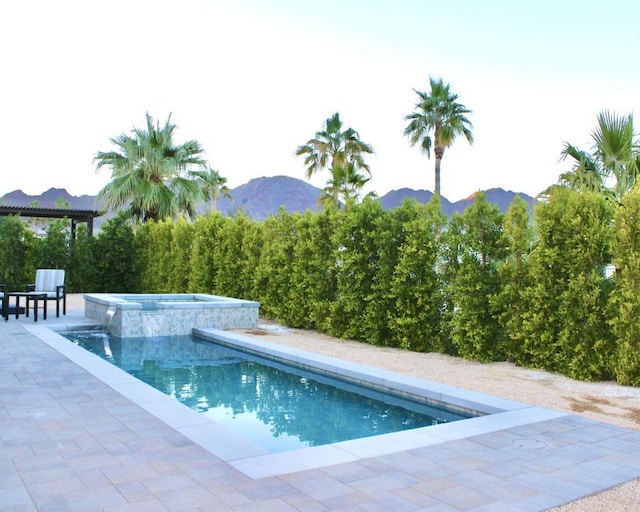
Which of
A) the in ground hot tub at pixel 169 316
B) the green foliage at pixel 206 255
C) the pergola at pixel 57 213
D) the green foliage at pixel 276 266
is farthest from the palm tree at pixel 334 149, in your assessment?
the in ground hot tub at pixel 169 316

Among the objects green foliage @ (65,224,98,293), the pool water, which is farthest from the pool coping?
green foliage @ (65,224,98,293)

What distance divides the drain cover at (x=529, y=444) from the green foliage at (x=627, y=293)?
313 cm

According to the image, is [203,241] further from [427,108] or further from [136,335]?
[427,108]

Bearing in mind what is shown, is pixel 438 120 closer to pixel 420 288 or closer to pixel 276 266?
Result: pixel 276 266

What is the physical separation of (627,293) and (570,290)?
76 centimetres

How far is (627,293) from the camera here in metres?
6.97

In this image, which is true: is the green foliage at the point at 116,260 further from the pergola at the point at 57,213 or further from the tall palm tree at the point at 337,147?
the tall palm tree at the point at 337,147

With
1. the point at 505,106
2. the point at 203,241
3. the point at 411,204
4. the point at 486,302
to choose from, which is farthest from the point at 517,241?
the point at 505,106

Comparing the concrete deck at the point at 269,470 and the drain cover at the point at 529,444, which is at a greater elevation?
the drain cover at the point at 529,444

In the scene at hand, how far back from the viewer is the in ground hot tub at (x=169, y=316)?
11305mm

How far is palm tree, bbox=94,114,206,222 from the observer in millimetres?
22016

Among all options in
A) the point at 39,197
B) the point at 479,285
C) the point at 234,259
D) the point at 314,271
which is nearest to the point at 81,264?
the point at 234,259

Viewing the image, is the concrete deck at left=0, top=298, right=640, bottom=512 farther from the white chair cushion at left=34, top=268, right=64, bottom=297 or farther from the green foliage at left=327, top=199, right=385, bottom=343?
the white chair cushion at left=34, top=268, right=64, bottom=297

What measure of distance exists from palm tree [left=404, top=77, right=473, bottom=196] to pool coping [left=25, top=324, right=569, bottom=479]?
2043 cm
